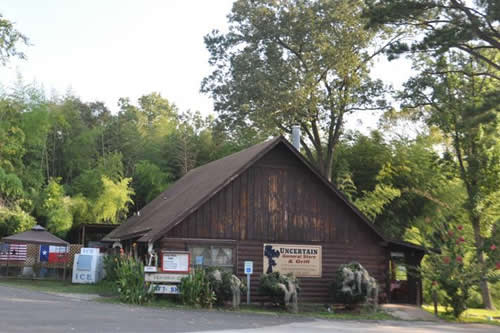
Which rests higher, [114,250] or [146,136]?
[146,136]

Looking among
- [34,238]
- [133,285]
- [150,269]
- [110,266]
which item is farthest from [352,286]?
[34,238]

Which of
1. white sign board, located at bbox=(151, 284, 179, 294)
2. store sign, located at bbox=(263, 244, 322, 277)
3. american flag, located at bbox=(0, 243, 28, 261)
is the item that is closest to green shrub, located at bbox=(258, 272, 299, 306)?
store sign, located at bbox=(263, 244, 322, 277)

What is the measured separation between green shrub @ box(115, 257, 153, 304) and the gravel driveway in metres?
0.88

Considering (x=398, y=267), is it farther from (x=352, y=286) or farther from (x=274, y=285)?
(x=274, y=285)

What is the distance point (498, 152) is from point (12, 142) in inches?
910

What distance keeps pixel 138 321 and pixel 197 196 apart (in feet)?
24.4

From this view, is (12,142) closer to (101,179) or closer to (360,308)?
(101,179)

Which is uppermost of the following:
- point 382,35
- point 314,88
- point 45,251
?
point 382,35

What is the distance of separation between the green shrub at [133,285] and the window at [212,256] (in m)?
2.17

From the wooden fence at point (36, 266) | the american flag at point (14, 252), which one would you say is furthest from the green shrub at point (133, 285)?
the american flag at point (14, 252)

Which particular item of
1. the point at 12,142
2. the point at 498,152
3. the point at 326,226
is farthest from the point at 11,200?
the point at 498,152

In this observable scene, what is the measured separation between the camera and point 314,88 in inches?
1134

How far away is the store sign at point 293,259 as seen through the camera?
1953cm

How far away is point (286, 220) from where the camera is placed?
65.3ft
